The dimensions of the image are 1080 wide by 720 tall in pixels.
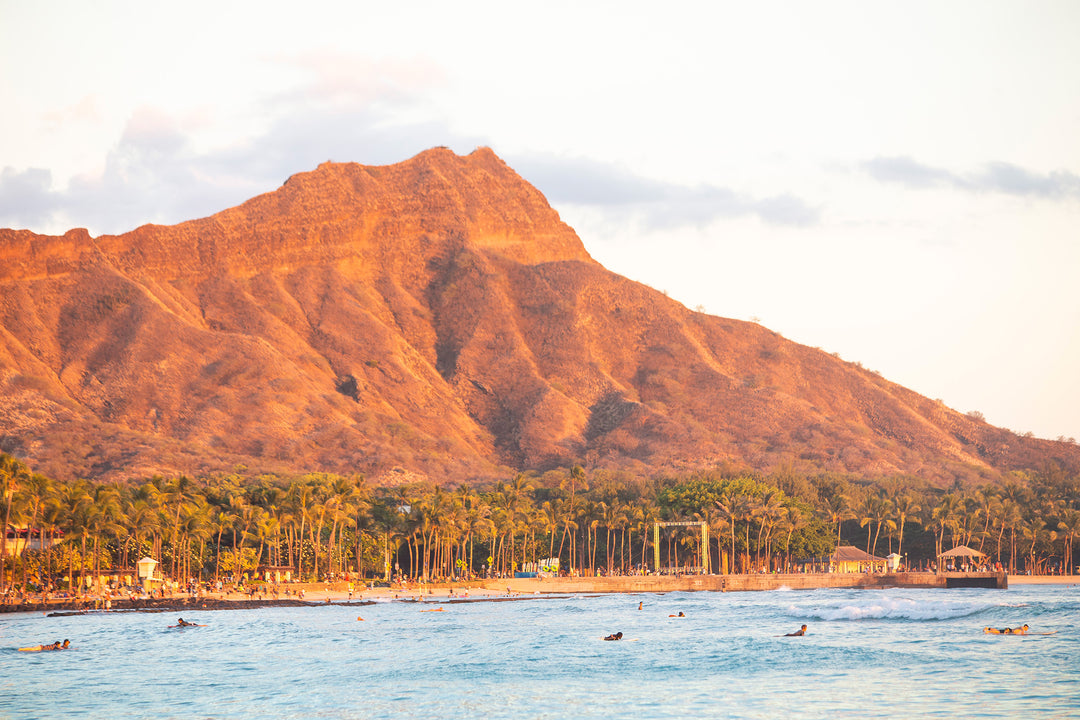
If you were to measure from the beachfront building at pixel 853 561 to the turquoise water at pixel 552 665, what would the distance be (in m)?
49.5

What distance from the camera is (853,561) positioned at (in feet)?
423

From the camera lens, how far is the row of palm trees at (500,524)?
89438 mm

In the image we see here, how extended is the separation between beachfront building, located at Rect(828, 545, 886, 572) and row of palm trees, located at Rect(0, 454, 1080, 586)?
56.4 inches

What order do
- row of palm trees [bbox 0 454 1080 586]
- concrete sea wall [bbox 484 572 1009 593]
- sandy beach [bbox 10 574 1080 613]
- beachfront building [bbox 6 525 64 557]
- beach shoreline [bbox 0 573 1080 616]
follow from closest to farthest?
beach shoreline [bbox 0 573 1080 616] → sandy beach [bbox 10 574 1080 613] → beachfront building [bbox 6 525 64 557] → row of palm trees [bbox 0 454 1080 586] → concrete sea wall [bbox 484 572 1009 593]

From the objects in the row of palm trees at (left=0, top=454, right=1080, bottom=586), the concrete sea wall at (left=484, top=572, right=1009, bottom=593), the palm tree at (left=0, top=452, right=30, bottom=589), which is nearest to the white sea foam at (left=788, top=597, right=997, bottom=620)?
the concrete sea wall at (left=484, top=572, right=1009, bottom=593)

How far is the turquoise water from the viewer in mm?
37750

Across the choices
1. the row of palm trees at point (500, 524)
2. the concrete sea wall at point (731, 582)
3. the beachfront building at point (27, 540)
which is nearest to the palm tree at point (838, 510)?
the row of palm trees at point (500, 524)

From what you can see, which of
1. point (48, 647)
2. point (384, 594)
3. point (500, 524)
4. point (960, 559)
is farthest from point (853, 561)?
point (48, 647)

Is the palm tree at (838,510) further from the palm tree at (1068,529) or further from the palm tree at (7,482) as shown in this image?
the palm tree at (7,482)

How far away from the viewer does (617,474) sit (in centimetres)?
17512

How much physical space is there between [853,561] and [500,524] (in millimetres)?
39175

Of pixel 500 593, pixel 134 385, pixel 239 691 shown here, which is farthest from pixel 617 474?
pixel 239 691

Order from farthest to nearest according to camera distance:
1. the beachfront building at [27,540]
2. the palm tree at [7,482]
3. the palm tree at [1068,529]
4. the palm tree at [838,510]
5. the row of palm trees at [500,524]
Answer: the palm tree at [838,510] < the palm tree at [1068,529] < the row of palm trees at [500,524] < the beachfront building at [27,540] < the palm tree at [7,482]

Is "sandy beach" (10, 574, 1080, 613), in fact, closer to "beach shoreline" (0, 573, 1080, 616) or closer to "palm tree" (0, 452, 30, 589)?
"beach shoreline" (0, 573, 1080, 616)
